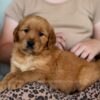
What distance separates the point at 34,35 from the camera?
4.14 feet

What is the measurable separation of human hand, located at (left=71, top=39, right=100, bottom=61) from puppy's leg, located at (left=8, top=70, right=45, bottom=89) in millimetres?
227

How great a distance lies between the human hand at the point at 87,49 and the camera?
143cm

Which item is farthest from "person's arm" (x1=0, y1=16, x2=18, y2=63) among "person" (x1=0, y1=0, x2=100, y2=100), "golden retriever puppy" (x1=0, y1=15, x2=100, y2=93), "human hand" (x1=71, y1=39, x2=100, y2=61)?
"human hand" (x1=71, y1=39, x2=100, y2=61)

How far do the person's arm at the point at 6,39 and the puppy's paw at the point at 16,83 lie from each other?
348 millimetres

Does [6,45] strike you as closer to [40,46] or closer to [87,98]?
[40,46]

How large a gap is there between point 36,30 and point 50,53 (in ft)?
0.39

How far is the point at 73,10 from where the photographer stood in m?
1.57

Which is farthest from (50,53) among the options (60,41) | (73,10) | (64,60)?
(73,10)

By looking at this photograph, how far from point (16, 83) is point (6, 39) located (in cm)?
45

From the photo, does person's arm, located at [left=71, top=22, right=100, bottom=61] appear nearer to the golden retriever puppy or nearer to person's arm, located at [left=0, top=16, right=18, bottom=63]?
the golden retriever puppy

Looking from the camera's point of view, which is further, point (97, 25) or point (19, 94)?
point (97, 25)

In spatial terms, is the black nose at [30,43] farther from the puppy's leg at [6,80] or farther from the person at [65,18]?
the person at [65,18]

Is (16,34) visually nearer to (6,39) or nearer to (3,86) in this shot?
(3,86)

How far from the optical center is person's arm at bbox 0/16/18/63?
1570 mm
